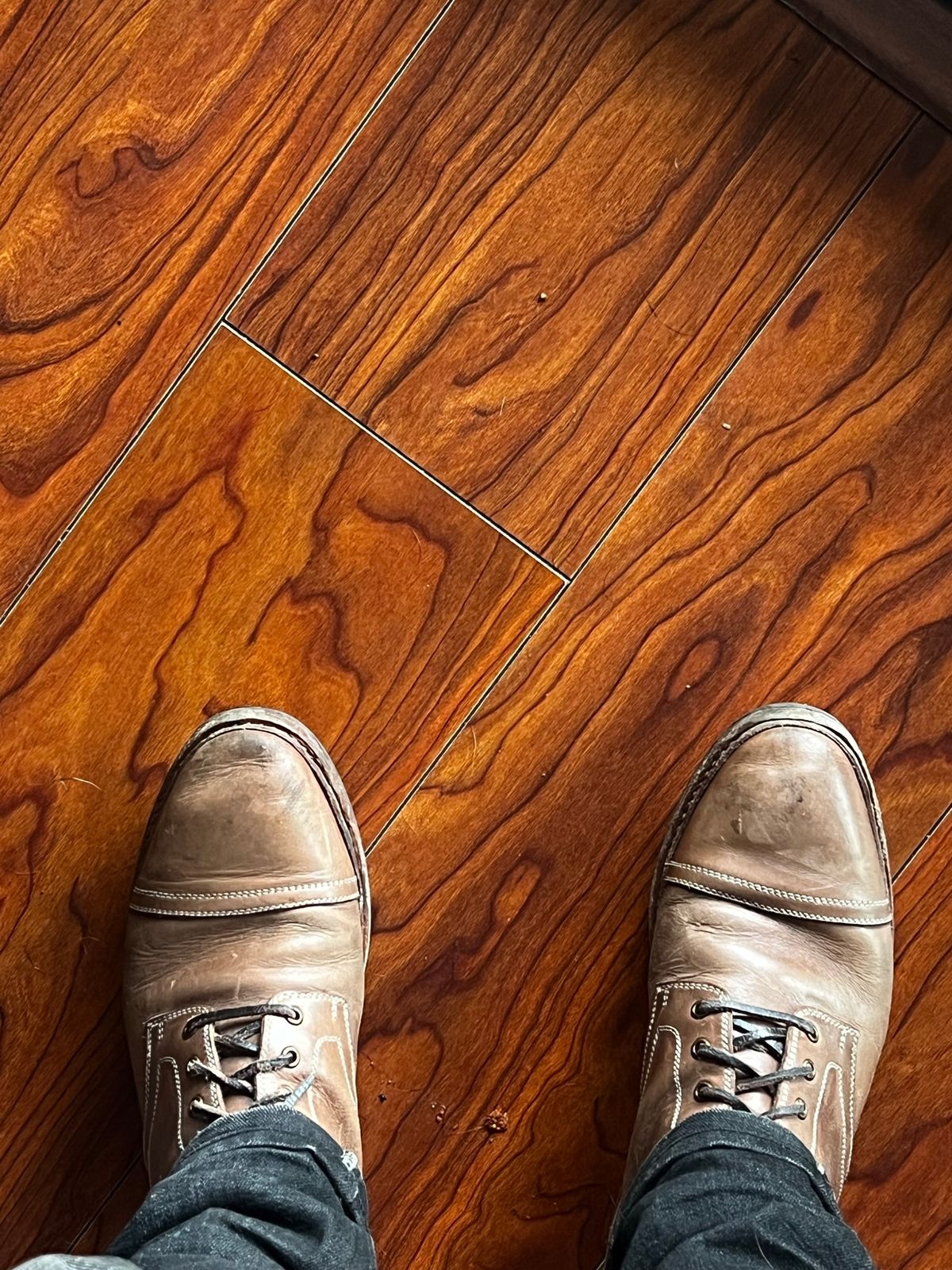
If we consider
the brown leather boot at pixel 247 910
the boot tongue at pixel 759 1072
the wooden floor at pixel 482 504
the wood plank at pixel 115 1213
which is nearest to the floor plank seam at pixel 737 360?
the wooden floor at pixel 482 504

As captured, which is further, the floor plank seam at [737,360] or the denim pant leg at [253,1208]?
the floor plank seam at [737,360]

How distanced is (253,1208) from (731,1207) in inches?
12.6

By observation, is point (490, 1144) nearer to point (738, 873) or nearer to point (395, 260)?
point (738, 873)

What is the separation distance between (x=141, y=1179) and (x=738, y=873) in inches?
21.8

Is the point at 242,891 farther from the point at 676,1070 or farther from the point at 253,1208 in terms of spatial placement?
the point at 676,1070

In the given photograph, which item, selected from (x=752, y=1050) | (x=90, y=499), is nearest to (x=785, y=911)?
(x=752, y=1050)

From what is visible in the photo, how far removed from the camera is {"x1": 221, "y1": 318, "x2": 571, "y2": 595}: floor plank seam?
937mm

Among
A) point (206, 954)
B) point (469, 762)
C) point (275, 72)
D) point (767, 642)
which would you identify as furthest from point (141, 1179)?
point (275, 72)

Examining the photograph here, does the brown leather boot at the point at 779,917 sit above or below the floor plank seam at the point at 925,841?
below

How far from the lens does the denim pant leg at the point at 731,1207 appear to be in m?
0.73

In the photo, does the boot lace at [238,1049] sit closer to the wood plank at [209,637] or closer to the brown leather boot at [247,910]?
the brown leather boot at [247,910]

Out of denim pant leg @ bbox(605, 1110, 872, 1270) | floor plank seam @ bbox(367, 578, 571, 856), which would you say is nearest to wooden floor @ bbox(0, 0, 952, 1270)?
floor plank seam @ bbox(367, 578, 571, 856)

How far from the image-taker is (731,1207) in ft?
2.47

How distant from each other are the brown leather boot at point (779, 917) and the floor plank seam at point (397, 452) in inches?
8.5
